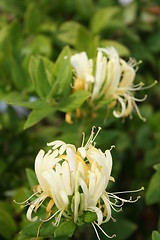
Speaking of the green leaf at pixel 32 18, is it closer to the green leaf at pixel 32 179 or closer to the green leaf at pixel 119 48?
the green leaf at pixel 119 48

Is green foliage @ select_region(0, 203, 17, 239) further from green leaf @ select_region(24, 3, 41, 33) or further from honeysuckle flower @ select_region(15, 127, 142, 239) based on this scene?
green leaf @ select_region(24, 3, 41, 33)

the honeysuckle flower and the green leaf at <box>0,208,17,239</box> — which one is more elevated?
the honeysuckle flower

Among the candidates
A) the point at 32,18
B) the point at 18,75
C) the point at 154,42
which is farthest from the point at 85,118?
the point at 154,42

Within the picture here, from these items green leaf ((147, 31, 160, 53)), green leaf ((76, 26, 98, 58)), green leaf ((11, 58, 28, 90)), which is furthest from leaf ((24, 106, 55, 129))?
green leaf ((147, 31, 160, 53))

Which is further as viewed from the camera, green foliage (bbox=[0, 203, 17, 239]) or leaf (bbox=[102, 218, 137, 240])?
leaf (bbox=[102, 218, 137, 240])

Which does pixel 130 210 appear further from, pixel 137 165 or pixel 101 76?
pixel 101 76

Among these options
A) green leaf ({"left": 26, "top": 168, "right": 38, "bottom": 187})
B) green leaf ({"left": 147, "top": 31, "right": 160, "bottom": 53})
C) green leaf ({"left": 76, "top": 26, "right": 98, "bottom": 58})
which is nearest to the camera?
green leaf ({"left": 26, "top": 168, "right": 38, "bottom": 187})

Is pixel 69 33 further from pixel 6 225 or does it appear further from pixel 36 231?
pixel 36 231
